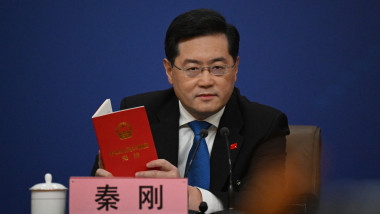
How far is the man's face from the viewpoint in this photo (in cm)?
167

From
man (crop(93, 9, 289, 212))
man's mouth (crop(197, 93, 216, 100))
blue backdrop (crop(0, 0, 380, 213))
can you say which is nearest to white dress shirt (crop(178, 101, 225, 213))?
man (crop(93, 9, 289, 212))

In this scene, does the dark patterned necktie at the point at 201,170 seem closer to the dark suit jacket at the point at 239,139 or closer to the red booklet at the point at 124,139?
the dark suit jacket at the point at 239,139

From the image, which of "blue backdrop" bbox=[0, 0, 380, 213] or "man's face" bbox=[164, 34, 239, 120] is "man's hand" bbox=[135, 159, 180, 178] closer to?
"man's face" bbox=[164, 34, 239, 120]

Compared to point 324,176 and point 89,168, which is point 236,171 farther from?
point 89,168

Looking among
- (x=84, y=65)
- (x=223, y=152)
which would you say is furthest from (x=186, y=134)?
(x=84, y=65)

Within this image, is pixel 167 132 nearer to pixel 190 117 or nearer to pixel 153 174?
pixel 190 117

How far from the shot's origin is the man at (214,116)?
5.51 ft

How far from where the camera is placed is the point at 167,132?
5.96 ft

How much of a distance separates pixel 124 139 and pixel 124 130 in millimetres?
25

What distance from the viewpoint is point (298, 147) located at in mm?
1982

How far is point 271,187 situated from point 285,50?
1097 millimetres

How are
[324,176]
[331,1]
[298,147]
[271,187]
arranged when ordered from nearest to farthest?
[271,187]
[298,147]
[324,176]
[331,1]

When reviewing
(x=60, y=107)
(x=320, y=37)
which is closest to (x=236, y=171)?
(x=320, y=37)

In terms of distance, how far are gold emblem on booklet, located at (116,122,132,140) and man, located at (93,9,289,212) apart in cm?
44
